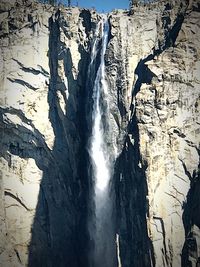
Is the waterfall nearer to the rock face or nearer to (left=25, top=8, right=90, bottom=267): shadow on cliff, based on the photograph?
the rock face

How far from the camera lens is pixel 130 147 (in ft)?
75.1

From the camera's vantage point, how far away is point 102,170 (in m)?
26.3

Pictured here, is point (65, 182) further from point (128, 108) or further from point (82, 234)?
point (128, 108)

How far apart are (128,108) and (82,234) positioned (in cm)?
899

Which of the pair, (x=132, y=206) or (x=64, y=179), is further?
(x=64, y=179)

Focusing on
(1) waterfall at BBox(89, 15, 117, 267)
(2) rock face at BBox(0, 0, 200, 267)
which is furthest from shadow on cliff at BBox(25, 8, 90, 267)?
(1) waterfall at BBox(89, 15, 117, 267)

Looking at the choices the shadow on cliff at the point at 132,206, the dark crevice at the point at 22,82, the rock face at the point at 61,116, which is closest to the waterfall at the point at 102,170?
the rock face at the point at 61,116

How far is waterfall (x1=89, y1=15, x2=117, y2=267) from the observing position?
2591cm

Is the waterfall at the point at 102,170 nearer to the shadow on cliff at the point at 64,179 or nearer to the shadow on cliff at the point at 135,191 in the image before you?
the shadow on cliff at the point at 64,179

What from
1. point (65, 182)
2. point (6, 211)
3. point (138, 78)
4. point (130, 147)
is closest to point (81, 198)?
point (65, 182)

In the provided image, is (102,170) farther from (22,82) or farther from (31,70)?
Answer: (31,70)

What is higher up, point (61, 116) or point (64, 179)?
point (61, 116)

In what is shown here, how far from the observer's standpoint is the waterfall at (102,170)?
2591cm

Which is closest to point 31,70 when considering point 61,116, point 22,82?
point 22,82
